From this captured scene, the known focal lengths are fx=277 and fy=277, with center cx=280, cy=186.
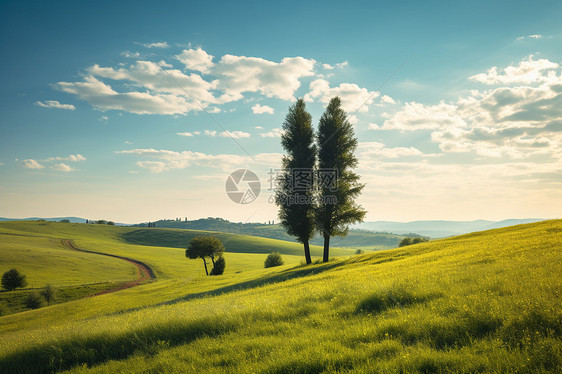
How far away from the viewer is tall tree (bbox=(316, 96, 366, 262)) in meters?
28.3

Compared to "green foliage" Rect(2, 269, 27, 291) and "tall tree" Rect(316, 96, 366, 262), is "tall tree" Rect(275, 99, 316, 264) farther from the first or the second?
"green foliage" Rect(2, 269, 27, 291)

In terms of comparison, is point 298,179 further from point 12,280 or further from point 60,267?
point 60,267

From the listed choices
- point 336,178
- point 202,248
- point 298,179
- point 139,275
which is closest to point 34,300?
point 139,275

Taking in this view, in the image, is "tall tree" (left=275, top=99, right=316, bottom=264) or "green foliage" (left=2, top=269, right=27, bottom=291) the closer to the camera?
"tall tree" (left=275, top=99, right=316, bottom=264)

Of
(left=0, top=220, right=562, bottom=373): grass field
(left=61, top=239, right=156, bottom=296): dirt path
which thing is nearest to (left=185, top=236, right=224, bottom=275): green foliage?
(left=61, top=239, right=156, bottom=296): dirt path

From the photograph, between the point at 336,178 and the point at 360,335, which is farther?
the point at 336,178

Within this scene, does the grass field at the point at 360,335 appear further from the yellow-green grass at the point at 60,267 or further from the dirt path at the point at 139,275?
the yellow-green grass at the point at 60,267

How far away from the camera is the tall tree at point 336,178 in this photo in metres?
28.3

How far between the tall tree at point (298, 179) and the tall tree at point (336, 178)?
133cm

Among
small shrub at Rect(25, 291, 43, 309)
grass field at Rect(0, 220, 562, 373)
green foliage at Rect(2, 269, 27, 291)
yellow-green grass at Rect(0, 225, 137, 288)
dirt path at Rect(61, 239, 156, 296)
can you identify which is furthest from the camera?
yellow-green grass at Rect(0, 225, 137, 288)

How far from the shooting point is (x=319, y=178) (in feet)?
97.3

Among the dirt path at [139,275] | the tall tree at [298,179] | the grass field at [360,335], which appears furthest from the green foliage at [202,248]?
the grass field at [360,335]

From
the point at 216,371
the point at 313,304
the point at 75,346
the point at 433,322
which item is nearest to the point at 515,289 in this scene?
the point at 433,322

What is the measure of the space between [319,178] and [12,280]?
67829mm
